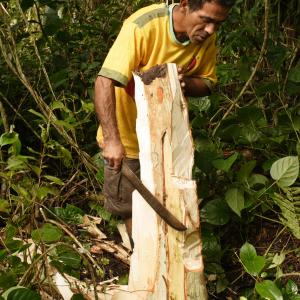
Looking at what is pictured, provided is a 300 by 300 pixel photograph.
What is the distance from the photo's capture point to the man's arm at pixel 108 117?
2006 mm

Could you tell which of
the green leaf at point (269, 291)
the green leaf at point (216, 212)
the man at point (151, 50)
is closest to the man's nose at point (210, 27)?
the man at point (151, 50)

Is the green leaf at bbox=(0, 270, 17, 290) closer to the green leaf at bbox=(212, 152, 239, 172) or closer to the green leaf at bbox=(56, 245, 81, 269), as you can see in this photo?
the green leaf at bbox=(56, 245, 81, 269)

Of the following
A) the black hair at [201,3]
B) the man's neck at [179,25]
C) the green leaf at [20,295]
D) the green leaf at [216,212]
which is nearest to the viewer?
the green leaf at [20,295]

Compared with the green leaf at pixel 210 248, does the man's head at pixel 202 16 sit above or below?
above

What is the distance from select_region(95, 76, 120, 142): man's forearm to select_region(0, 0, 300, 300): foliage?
340 mm

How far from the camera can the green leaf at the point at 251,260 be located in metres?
2.07

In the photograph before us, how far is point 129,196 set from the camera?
99.7 inches

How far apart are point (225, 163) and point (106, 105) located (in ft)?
2.20

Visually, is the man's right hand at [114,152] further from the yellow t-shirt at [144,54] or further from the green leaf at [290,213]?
the green leaf at [290,213]

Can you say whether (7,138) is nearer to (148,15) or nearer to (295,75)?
(148,15)

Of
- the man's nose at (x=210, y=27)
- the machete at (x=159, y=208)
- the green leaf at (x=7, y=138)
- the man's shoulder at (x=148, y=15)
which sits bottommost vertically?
the machete at (x=159, y=208)

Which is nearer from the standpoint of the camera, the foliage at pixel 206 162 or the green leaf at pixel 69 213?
the foliage at pixel 206 162

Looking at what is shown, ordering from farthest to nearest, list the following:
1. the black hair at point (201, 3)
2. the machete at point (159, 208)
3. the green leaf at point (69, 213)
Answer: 1. the green leaf at point (69, 213)
2. the black hair at point (201, 3)
3. the machete at point (159, 208)

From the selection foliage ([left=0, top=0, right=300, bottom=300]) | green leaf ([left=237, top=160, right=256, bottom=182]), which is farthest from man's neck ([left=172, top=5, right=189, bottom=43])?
green leaf ([left=237, top=160, right=256, bottom=182])
